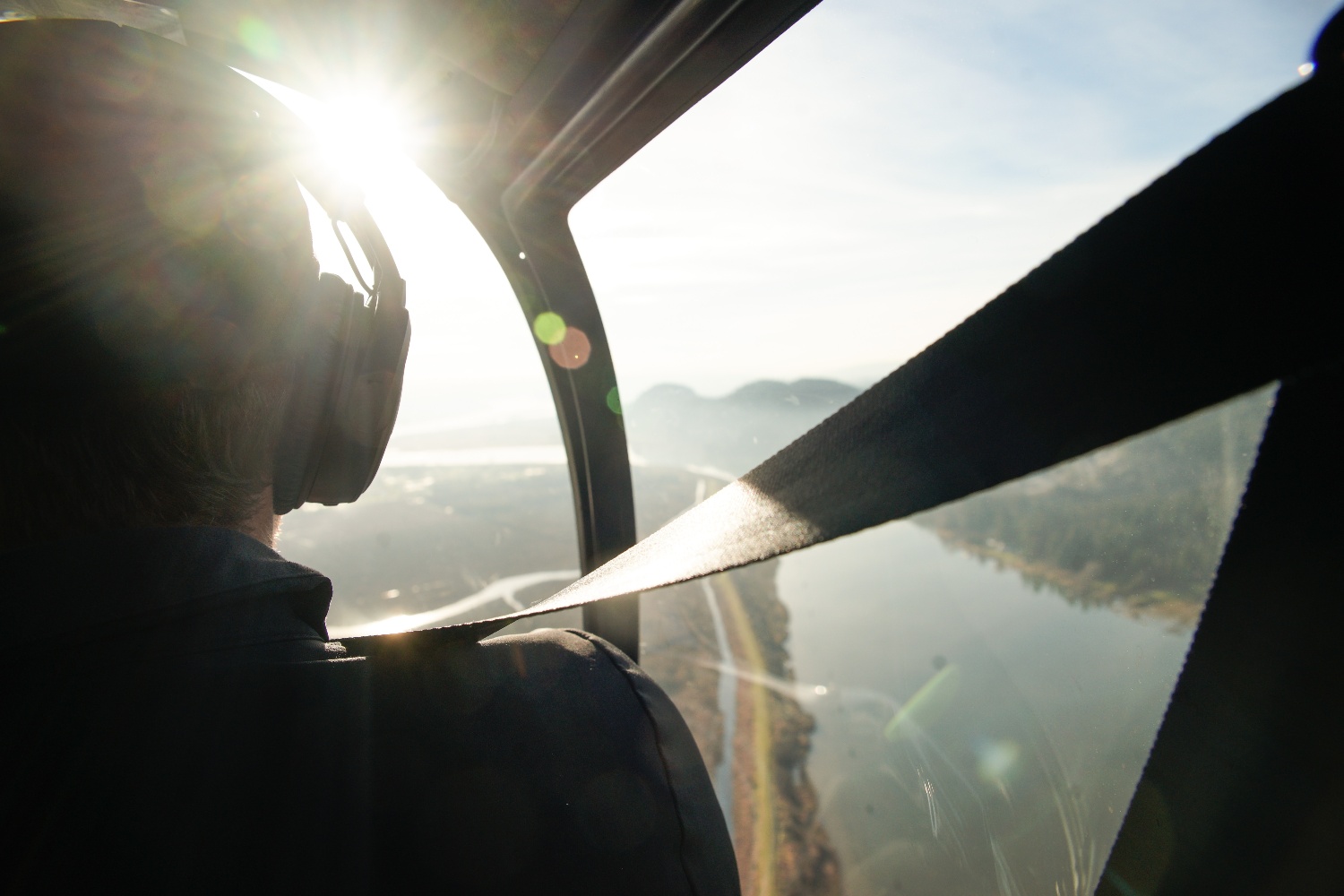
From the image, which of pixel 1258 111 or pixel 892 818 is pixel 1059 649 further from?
→ pixel 892 818

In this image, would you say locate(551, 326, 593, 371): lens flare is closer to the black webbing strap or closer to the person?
the person

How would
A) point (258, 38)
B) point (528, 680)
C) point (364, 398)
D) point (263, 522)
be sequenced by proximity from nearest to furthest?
point (528, 680) < point (263, 522) < point (364, 398) < point (258, 38)

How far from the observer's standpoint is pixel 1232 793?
A: 293mm

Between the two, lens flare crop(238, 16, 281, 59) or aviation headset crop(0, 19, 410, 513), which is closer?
Answer: aviation headset crop(0, 19, 410, 513)

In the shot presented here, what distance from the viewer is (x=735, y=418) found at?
106 inches

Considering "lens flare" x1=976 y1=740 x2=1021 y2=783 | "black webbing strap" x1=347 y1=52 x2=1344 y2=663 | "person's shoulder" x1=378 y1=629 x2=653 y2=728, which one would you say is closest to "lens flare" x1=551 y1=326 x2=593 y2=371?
"person's shoulder" x1=378 y1=629 x2=653 y2=728

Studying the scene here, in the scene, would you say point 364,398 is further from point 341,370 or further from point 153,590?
point 153,590

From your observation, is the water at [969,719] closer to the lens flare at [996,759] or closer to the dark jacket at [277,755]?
the lens flare at [996,759]

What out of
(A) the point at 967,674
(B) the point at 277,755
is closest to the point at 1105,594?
(B) the point at 277,755

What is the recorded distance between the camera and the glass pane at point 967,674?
98 centimetres

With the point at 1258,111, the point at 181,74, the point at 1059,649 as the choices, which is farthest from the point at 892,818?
the point at 181,74

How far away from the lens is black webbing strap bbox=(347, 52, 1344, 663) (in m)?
0.24

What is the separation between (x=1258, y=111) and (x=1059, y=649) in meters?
1.89

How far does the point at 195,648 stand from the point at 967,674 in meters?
4.58
